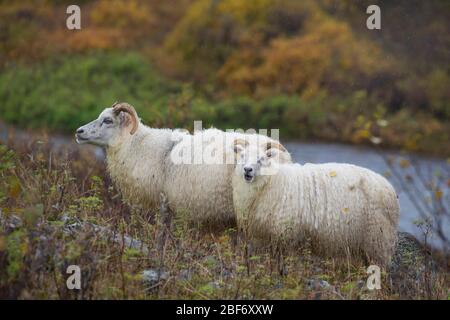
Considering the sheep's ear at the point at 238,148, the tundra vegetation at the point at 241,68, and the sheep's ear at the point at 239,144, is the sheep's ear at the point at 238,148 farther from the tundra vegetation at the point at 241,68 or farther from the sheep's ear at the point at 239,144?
the tundra vegetation at the point at 241,68

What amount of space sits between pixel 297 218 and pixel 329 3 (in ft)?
81.0

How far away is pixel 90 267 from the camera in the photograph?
5.56 meters

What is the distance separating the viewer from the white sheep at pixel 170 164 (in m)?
8.60

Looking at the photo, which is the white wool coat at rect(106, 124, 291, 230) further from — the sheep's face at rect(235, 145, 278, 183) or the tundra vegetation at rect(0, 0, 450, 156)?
the tundra vegetation at rect(0, 0, 450, 156)

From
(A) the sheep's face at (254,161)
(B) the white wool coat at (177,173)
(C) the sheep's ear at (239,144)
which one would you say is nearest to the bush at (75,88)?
(B) the white wool coat at (177,173)

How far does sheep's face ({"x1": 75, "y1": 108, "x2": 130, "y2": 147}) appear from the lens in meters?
9.13

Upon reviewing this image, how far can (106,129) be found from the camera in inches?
364

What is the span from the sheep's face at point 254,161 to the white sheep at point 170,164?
30 centimetres

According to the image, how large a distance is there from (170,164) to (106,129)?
41.7 inches

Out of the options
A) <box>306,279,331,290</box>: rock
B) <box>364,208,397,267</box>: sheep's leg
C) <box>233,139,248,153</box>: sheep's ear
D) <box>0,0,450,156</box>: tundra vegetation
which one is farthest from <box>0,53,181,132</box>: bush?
<box>306,279,331,290</box>: rock

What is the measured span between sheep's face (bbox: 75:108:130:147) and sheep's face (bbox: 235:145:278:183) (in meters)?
1.89

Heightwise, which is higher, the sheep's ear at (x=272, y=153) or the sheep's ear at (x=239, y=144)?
the sheep's ear at (x=239, y=144)

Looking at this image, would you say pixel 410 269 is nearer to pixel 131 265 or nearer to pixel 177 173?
pixel 177 173

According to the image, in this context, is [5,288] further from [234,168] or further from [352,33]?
[352,33]
